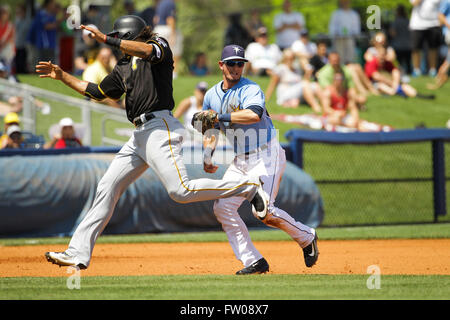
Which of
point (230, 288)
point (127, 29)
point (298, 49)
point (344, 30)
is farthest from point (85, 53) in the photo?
point (230, 288)

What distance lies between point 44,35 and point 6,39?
93cm

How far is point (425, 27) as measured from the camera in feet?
64.3

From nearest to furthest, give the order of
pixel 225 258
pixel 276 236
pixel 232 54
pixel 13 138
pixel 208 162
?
1. pixel 232 54
2. pixel 208 162
3. pixel 225 258
4. pixel 276 236
5. pixel 13 138

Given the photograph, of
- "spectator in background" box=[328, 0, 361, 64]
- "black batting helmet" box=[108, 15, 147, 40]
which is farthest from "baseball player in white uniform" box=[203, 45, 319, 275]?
"spectator in background" box=[328, 0, 361, 64]

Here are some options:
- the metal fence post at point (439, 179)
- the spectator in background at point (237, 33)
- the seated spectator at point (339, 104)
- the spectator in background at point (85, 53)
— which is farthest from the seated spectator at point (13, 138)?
the spectator in background at point (237, 33)

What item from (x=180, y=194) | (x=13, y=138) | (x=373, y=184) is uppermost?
(x=13, y=138)

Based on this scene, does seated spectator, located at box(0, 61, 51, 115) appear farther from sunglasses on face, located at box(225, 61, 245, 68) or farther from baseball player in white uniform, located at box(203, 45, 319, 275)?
sunglasses on face, located at box(225, 61, 245, 68)

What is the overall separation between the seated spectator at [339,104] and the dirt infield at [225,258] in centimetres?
582

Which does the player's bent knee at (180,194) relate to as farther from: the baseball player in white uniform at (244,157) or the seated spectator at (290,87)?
the seated spectator at (290,87)

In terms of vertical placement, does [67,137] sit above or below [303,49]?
below

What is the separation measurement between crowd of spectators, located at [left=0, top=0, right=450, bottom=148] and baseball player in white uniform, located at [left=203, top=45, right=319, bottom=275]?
30.3 ft

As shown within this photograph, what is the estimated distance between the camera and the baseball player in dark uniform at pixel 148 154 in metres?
6.86

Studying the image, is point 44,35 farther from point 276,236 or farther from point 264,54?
point 276,236
